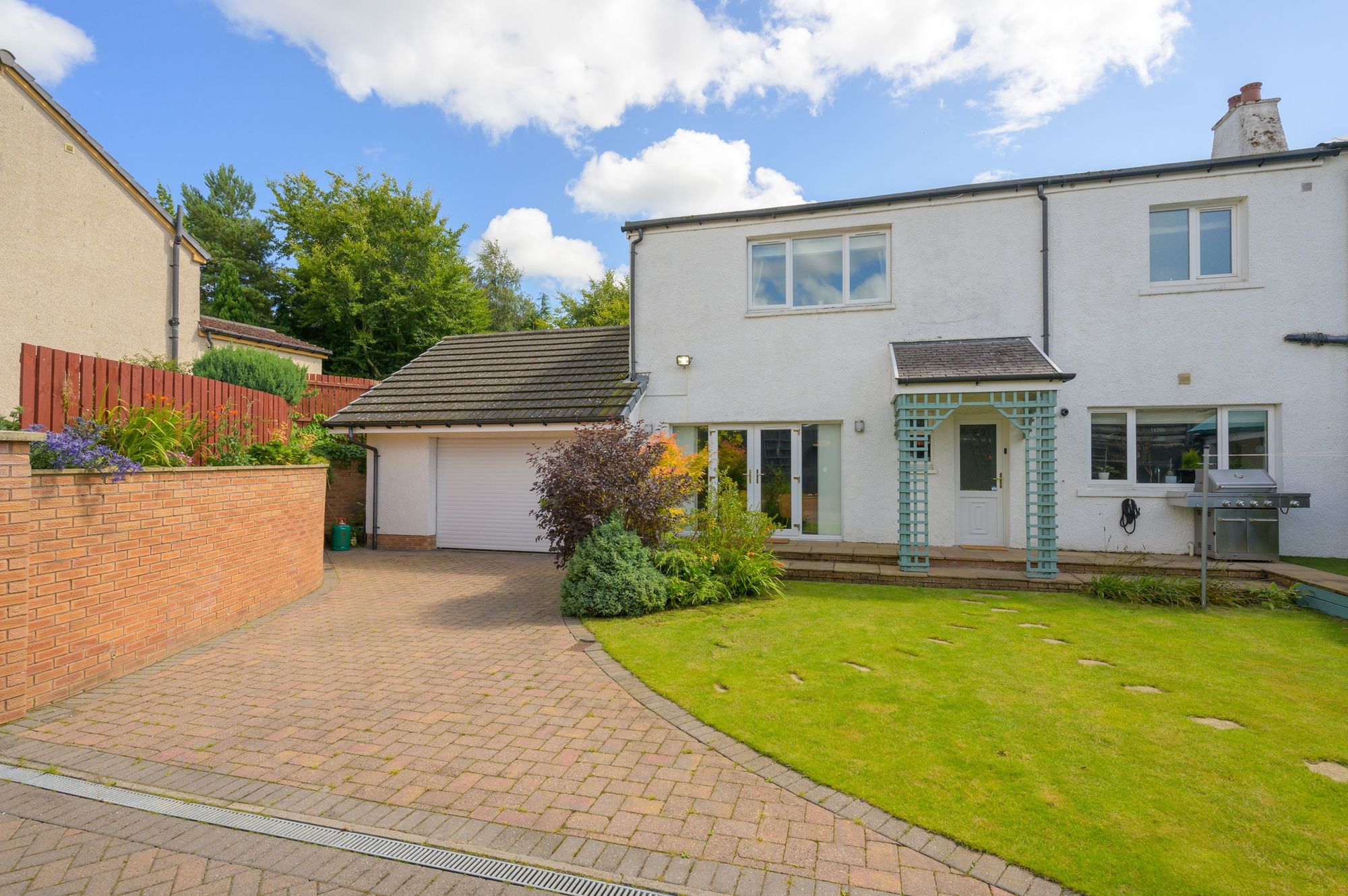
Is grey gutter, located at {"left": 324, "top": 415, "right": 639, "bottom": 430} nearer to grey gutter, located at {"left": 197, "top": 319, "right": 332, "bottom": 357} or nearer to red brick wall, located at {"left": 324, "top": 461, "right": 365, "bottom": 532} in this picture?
red brick wall, located at {"left": 324, "top": 461, "right": 365, "bottom": 532}

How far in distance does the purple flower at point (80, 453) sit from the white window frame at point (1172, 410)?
13.1m

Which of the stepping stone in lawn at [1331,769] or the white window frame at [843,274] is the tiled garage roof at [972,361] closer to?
the white window frame at [843,274]

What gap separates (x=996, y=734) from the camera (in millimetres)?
4336

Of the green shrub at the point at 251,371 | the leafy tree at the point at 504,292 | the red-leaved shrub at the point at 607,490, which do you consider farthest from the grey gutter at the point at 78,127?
the leafy tree at the point at 504,292

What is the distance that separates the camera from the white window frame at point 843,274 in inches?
463

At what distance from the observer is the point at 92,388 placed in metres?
6.16

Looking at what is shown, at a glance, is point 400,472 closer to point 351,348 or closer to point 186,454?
point 186,454

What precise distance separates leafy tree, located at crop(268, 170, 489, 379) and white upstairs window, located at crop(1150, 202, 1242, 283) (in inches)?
1129

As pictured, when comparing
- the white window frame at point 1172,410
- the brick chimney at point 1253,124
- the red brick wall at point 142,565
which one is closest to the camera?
the red brick wall at point 142,565

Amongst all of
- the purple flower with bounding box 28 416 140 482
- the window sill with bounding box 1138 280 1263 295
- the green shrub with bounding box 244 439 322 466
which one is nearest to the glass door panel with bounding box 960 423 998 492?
the window sill with bounding box 1138 280 1263 295

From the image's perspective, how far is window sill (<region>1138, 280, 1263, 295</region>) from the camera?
10.3 meters

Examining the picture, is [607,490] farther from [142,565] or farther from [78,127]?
[78,127]

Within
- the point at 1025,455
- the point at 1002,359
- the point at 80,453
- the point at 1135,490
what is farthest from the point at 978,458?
the point at 80,453

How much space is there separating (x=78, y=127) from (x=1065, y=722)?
823 inches
